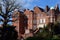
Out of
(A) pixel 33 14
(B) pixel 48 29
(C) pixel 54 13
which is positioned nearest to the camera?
(B) pixel 48 29

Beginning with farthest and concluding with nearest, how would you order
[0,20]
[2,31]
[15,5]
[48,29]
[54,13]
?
[54,13] < [48,29] < [15,5] < [0,20] < [2,31]

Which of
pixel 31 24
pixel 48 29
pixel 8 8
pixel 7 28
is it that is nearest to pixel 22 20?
pixel 31 24

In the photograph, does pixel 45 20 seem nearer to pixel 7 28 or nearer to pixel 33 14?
pixel 33 14

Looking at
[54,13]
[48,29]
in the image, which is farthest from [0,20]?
[54,13]

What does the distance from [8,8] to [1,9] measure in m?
1.48

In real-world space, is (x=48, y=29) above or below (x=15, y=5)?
below

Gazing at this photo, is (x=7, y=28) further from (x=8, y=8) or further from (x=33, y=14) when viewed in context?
(x=33, y=14)

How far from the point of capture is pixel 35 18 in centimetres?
9469

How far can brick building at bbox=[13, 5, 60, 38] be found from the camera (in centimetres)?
9000

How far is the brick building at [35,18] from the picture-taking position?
295 feet

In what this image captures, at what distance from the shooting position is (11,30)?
120 feet

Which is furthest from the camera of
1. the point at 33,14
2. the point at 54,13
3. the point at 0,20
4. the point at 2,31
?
the point at 33,14

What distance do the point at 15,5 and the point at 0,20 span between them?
225 inches

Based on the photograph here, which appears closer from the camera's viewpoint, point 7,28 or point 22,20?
point 7,28
